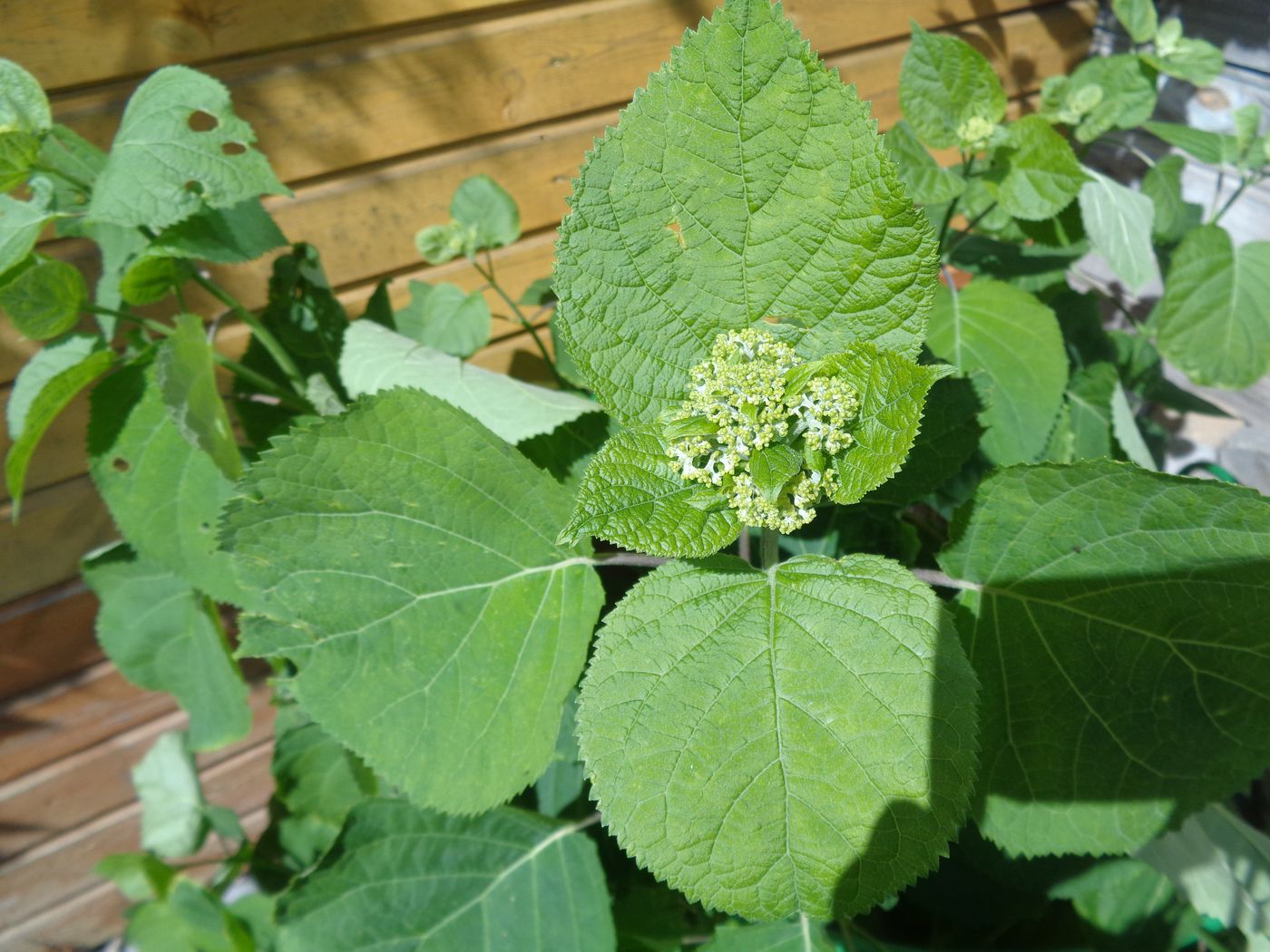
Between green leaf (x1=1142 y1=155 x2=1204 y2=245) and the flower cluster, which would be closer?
the flower cluster

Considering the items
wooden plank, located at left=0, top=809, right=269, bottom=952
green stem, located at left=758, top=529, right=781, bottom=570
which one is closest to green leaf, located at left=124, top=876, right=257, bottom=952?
wooden plank, located at left=0, top=809, right=269, bottom=952

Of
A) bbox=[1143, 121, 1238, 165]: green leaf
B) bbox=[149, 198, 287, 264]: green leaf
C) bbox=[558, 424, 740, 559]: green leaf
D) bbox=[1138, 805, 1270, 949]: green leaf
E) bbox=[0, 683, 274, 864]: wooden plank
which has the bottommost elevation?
bbox=[1138, 805, 1270, 949]: green leaf

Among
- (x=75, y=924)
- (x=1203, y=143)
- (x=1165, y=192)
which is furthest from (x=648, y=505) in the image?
(x=75, y=924)

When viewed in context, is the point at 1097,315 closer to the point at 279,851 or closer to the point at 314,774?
the point at 314,774

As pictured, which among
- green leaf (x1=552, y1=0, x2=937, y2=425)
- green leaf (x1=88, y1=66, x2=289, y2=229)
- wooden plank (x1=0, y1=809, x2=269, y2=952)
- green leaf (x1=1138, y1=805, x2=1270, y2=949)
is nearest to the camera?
green leaf (x1=552, y1=0, x2=937, y2=425)

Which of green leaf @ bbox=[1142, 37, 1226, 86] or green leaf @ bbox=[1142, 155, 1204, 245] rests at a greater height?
green leaf @ bbox=[1142, 37, 1226, 86]

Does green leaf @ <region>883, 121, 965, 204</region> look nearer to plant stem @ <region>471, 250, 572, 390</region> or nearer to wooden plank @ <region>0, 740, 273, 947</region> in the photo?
plant stem @ <region>471, 250, 572, 390</region>
